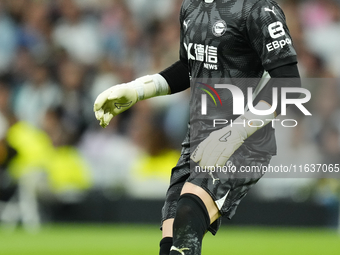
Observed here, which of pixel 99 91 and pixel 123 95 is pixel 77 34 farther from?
pixel 123 95

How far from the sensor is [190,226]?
2963 mm

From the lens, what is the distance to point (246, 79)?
10.9ft

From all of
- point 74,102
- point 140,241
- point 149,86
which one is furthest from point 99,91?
point 149,86

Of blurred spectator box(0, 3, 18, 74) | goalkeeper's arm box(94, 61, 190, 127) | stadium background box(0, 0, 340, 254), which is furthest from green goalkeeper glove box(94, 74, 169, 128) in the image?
blurred spectator box(0, 3, 18, 74)

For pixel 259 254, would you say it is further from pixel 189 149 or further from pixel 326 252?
pixel 189 149

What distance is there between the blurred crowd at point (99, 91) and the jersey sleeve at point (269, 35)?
5.46 m

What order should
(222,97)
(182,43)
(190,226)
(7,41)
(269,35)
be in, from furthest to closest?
(7,41)
(182,43)
(222,97)
(269,35)
(190,226)

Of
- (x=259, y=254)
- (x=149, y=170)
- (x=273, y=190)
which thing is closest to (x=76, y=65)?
(x=149, y=170)

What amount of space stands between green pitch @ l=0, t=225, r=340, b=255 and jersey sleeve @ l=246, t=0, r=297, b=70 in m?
3.72

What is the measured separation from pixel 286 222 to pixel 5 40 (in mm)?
5749

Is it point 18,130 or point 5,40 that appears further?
point 5,40

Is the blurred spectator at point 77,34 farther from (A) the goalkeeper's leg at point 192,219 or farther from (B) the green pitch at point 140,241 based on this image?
(A) the goalkeeper's leg at point 192,219

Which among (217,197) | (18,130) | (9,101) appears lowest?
(217,197)

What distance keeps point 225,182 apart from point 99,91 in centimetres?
700
